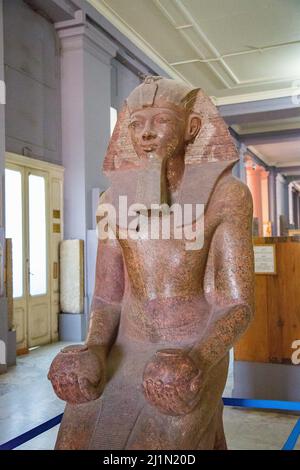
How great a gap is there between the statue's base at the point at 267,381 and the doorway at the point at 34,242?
3.02 meters

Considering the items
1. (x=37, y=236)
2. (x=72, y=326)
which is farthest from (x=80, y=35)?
(x=72, y=326)

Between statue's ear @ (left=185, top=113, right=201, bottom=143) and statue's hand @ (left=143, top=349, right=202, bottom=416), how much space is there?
2.92 feet

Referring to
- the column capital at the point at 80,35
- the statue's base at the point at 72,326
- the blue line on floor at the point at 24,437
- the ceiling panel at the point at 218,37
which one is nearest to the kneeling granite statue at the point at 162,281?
the blue line on floor at the point at 24,437

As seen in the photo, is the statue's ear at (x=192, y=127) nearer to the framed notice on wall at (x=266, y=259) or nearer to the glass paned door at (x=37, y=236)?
the framed notice on wall at (x=266, y=259)

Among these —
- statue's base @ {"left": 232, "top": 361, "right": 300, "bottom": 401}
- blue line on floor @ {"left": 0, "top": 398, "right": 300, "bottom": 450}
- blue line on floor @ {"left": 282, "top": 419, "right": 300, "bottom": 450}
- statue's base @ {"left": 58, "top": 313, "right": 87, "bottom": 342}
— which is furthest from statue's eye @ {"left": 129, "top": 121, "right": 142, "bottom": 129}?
statue's base @ {"left": 58, "top": 313, "right": 87, "bottom": 342}

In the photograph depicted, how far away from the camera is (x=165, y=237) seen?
1.96 metres

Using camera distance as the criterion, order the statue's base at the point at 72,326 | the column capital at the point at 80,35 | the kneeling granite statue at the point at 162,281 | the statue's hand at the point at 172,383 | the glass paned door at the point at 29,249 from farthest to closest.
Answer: the column capital at the point at 80,35, the statue's base at the point at 72,326, the glass paned door at the point at 29,249, the kneeling granite statue at the point at 162,281, the statue's hand at the point at 172,383

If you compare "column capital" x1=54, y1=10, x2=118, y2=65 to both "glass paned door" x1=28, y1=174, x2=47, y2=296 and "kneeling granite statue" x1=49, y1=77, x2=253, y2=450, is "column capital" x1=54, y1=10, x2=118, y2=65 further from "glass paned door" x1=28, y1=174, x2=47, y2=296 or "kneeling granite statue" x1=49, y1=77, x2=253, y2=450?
"kneeling granite statue" x1=49, y1=77, x2=253, y2=450

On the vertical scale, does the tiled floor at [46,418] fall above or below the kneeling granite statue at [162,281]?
below

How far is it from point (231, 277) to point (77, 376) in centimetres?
65

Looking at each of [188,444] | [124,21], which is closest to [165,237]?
[188,444]

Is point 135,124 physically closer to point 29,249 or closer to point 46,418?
point 46,418

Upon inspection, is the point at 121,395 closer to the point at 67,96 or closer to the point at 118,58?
the point at 67,96

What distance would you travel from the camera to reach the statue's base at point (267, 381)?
13.3 feet
